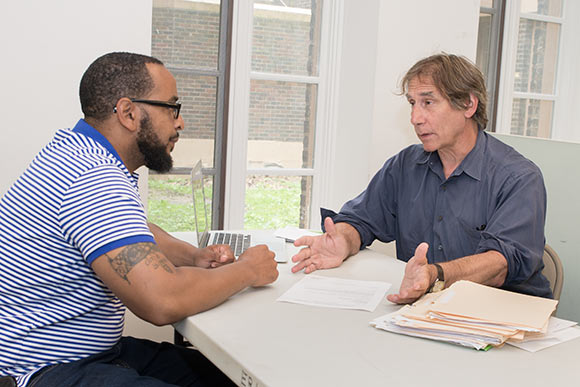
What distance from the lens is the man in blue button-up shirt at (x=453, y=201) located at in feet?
6.09

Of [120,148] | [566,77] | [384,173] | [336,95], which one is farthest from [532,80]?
[120,148]

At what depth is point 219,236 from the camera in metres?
2.34

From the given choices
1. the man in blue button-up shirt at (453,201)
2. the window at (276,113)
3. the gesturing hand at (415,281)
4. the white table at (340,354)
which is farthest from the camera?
the window at (276,113)

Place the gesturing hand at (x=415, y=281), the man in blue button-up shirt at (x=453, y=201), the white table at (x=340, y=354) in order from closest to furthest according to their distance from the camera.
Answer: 1. the white table at (x=340, y=354)
2. the gesturing hand at (x=415, y=281)
3. the man in blue button-up shirt at (x=453, y=201)

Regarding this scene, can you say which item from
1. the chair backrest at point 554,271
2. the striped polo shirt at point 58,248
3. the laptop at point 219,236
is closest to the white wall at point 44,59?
the laptop at point 219,236

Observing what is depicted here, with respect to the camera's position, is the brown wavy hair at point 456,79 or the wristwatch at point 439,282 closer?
the wristwatch at point 439,282

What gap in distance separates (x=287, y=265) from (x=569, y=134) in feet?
9.39

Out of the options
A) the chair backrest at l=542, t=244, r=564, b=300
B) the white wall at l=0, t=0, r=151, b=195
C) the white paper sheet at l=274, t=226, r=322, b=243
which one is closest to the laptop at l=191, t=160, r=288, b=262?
the white paper sheet at l=274, t=226, r=322, b=243

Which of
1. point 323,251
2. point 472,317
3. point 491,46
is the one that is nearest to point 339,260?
point 323,251

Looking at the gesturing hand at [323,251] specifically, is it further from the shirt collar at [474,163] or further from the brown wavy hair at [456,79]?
the brown wavy hair at [456,79]

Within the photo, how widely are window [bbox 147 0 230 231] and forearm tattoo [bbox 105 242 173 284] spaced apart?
5.43 ft

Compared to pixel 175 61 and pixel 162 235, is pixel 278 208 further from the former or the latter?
pixel 162 235

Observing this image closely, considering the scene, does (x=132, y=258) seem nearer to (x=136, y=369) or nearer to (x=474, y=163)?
(x=136, y=369)

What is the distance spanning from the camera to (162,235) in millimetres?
2012
